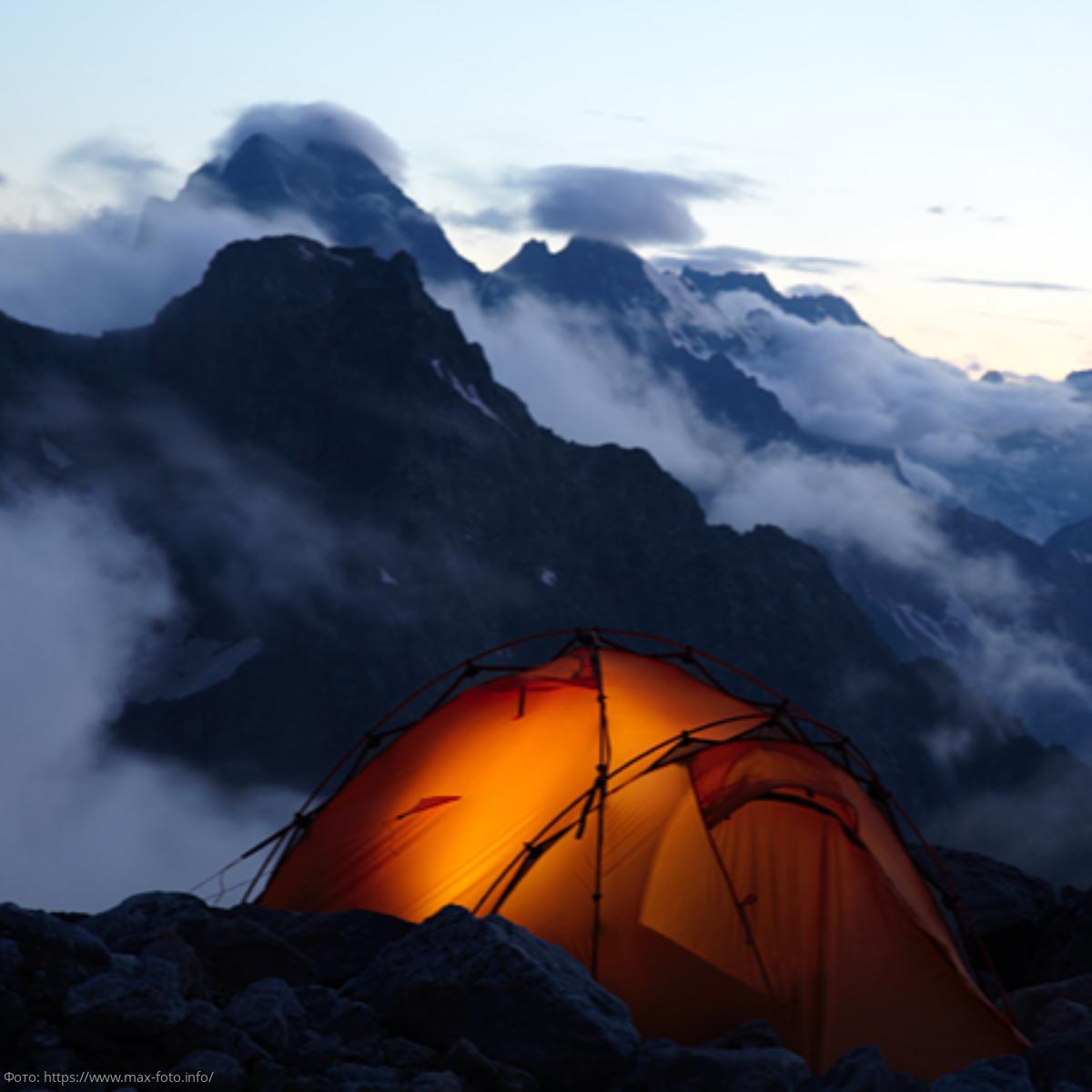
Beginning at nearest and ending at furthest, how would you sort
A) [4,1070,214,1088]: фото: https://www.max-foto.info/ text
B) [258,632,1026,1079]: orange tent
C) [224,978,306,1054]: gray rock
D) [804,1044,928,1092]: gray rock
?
[4,1070,214,1088]: фото: https://www.max-foto.info/ text
[224,978,306,1054]: gray rock
[804,1044,928,1092]: gray rock
[258,632,1026,1079]: orange tent

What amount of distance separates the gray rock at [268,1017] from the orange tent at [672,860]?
453 centimetres

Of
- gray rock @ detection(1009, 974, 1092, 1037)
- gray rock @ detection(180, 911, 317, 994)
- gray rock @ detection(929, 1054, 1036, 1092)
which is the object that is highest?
gray rock @ detection(929, 1054, 1036, 1092)

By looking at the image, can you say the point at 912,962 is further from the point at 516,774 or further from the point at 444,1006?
the point at 444,1006

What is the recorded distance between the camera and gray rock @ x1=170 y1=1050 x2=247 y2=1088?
301 inches

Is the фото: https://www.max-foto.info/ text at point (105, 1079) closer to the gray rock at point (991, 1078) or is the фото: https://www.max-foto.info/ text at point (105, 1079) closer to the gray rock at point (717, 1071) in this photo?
the gray rock at point (717, 1071)

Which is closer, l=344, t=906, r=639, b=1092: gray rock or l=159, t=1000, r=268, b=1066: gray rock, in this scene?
l=159, t=1000, r=268, b=1066: gray rock

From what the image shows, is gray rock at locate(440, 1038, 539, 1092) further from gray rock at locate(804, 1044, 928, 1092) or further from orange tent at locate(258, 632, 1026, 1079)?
orange tent at locate(258, 632, 1026, 1079)

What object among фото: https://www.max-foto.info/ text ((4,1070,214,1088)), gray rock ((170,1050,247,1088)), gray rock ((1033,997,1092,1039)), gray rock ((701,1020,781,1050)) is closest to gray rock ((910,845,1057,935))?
gray rock ((1033,997,1092,1039))

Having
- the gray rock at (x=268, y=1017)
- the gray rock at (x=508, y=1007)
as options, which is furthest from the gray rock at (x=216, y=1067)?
the gray rock at (x=508, y=1007)

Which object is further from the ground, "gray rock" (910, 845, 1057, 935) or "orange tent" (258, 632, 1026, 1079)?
"orange tent" (258, 632, 1026, 1079)

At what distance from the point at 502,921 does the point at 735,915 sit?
→ 370 cm

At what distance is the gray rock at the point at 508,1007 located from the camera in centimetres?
943

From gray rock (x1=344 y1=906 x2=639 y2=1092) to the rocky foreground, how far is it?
12 millimetres

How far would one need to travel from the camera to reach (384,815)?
15344 mm
